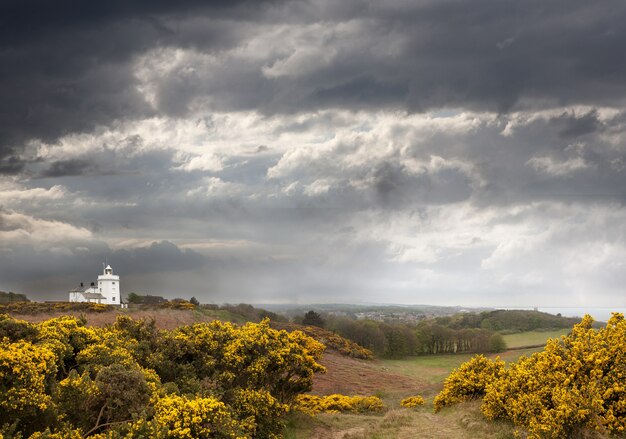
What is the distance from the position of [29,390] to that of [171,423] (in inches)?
162

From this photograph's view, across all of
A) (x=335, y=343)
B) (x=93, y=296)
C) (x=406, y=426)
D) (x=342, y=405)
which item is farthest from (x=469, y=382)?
(x=93, y=296)

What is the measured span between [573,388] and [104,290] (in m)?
86.0

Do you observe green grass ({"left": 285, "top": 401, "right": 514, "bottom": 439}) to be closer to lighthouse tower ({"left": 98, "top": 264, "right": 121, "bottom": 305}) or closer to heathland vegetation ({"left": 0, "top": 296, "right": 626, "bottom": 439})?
heathland vegetation ({"left": 0, "top": 296, "right": 626, "bottom": 439})

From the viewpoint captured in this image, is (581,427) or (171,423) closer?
(171,423)

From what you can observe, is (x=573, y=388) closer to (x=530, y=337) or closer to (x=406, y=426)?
(x=406, y=426)

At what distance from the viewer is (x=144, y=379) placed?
16.3 meters

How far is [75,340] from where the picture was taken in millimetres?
21547

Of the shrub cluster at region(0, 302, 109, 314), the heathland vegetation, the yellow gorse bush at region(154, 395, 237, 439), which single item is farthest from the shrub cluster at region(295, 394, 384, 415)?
the shrub cluster at region(0, 302, 109, 314)

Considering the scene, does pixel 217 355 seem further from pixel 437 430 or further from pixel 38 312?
pixel 38 312

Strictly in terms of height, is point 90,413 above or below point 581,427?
above

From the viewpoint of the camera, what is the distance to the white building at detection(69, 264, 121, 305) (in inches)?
3381

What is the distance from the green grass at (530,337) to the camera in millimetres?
102500

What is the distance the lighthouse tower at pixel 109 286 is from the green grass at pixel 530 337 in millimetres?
79433

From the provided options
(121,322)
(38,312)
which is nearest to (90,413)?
(121,322)
